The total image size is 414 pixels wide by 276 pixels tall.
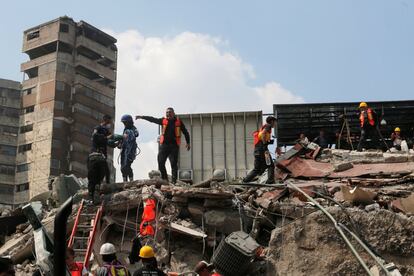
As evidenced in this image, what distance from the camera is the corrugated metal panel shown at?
1806cm

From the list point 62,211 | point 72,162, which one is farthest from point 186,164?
point 72,162

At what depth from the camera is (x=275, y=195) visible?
10148mm

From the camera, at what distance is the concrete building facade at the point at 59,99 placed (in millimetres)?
51594

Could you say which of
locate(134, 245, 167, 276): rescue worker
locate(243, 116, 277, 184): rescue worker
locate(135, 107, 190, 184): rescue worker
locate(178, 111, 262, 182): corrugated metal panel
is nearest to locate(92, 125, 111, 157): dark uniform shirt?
locate(135, 107, 190, 184): rescue worker

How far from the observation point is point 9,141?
5303 cm

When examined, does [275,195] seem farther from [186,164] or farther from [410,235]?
[186,164]

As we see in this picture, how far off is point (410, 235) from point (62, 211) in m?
7.32

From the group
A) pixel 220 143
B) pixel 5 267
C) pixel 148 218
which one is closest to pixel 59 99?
pixel 220 143

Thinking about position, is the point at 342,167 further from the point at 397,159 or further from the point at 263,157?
the point at 263,157

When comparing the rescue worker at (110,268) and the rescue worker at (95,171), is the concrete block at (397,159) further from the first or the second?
the rescue worker at (110,268)

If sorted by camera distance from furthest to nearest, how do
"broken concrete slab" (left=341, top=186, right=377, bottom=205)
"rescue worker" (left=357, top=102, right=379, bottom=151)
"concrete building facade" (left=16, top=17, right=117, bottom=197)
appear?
1. "concrete building facade" (left=16, top=17, right=117, bottom=197)
2. "rescue worker" (left=357, top=102, right=379, bottom=151)
3. "broken concrete slab" (left=341, top=186, right=377, bottom=205)

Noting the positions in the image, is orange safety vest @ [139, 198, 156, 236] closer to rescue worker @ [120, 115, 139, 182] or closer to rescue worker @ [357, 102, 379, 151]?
rescue worker @ [120, 115, 139, 182]

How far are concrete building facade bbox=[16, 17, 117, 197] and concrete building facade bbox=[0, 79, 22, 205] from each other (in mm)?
556

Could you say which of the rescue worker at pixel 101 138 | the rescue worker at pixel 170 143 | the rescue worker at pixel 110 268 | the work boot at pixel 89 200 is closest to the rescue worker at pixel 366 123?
the rescue worker at pixel 170 143
